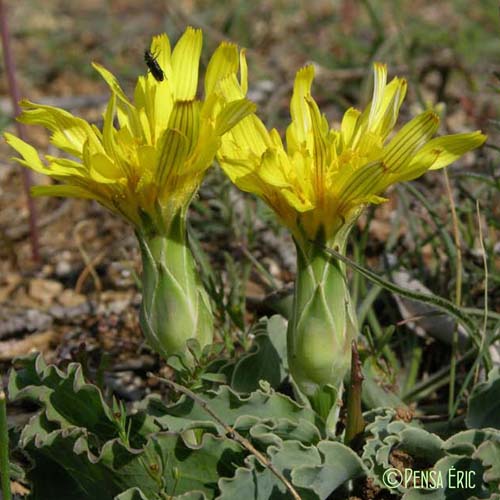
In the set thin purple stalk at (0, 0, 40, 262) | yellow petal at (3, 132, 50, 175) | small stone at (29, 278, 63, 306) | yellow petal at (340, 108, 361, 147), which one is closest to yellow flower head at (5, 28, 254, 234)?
yellow petal at (3, 132, 50, 175)

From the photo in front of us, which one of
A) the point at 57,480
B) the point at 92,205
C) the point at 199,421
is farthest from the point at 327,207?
the point at 92,205

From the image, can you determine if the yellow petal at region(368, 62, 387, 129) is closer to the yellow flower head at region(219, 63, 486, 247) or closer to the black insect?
the yellow flower head at region(219, 63, 486, 247)

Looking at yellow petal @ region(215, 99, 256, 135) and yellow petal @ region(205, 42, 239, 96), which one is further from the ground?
yellow petal @ region(205, 42, 239, 96)

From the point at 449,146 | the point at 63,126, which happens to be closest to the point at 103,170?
the point at 63,126

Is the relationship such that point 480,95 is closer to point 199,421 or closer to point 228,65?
point 228,65

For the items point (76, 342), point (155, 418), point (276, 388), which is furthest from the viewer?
point (76, 342)
